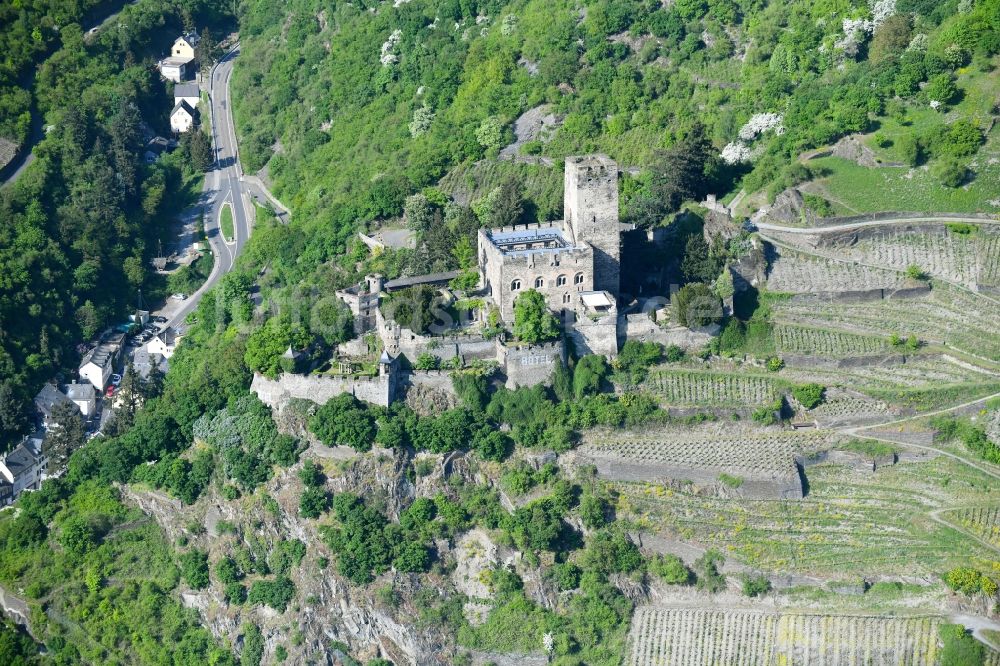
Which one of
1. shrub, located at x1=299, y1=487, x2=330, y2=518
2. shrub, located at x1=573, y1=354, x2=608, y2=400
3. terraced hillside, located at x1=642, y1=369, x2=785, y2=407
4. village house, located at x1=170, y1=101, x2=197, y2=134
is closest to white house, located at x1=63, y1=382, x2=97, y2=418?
shrub, located at x1=299, y1=487, x2=330, y2=518

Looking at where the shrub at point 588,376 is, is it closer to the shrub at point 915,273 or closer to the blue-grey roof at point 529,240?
the blue-grey roof at point 529,240

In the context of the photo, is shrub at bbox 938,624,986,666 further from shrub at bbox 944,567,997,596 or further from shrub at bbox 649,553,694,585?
shrub at bbox 649,553,694,585

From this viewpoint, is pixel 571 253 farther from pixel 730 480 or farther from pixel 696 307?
pixel 730 480

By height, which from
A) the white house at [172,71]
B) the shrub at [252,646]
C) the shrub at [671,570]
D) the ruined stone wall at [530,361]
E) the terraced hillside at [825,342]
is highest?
the white house at [172,71]

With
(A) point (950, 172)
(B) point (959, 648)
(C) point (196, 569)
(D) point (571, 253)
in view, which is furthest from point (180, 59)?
(B) point (959, 648)

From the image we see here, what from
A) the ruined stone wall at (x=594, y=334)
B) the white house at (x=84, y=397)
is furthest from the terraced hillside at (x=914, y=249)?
the white house at (x=84, y=397)

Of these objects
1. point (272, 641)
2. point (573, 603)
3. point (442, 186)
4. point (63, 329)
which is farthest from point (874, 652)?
point (63, 329)
